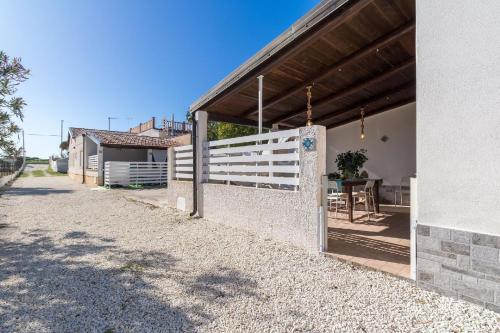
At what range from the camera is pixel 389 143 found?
29.4ft

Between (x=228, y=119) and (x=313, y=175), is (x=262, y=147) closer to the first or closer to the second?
(x=313, y=175)

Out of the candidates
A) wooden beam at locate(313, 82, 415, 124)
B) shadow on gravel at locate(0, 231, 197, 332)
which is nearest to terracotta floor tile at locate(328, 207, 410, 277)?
shadow on gravel at locate(0, 231, 197, 332)

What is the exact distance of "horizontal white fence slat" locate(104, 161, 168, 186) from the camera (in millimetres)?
15797

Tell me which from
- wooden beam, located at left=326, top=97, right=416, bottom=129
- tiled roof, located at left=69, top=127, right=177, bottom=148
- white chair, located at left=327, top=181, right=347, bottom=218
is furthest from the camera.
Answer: tiled roof, located at left=69, top=127, right=177, bottom=148

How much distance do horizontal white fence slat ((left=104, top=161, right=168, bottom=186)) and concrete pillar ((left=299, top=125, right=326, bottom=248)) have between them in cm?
1459

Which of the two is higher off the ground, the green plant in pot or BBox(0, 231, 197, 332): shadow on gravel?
the green plant in pot

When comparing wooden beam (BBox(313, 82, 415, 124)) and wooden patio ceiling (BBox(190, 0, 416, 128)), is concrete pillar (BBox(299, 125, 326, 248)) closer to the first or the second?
wooden patio ceiling (BBox(190, 0, 416, 128))

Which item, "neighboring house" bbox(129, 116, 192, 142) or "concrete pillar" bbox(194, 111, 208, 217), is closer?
"concrete pillar" bbox(194, 111, 208, 217)

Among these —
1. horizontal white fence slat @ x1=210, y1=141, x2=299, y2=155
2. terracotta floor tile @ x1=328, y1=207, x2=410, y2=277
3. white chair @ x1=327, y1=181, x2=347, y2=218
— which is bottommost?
terracotta floor tile @ x1=328, y1=207, x2=410, y2=277

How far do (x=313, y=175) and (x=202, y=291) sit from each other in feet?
7.74

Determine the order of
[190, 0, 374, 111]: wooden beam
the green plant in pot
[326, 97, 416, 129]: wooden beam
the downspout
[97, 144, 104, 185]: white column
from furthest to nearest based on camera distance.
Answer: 1. [97, 144, 104, 185]: white column
2. [326, 97, 416, 129]: wooden beam
3. the downspout
4. the green plant in pot
5. [190, 0, 374, 111]: wooden beam

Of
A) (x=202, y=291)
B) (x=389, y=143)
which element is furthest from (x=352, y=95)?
(x=202, y=291)

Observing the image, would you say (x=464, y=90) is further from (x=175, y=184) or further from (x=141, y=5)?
(x=141, y=5)

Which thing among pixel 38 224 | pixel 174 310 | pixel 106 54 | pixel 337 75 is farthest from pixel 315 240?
pixel 106 54
